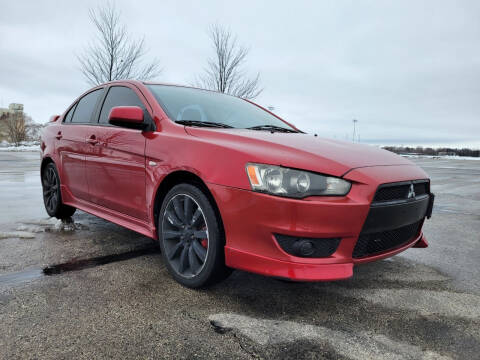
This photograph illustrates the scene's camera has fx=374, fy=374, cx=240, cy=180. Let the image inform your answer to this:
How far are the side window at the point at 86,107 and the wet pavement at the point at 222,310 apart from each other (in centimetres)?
138

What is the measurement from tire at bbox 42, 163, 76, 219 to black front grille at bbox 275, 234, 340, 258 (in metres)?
3.21

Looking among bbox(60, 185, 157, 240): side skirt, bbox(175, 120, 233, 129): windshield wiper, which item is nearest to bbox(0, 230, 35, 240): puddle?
bbox(60, 185, 157, 240): side skirt

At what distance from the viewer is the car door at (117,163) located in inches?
118

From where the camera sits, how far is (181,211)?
8.70 ft

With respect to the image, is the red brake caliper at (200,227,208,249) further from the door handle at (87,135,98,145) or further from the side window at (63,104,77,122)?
the side window at (63,104,77,122)

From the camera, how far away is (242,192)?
2.21 meters

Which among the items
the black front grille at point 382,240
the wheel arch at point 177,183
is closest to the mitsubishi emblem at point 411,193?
the black front grille at point 382,240

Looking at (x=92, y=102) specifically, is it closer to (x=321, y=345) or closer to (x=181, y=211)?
(x=181, y=211)

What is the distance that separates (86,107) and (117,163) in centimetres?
133

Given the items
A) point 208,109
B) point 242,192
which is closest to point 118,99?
point 208,109

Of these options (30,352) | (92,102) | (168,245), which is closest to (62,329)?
(30,352)

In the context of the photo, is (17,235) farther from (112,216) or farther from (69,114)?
(69,114)

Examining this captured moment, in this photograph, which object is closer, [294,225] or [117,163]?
[294,225]

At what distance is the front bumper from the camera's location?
6.88 ft
